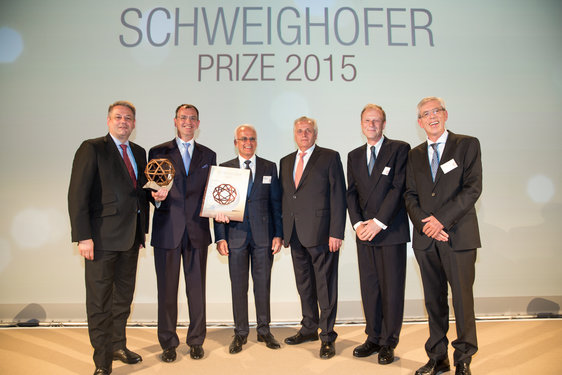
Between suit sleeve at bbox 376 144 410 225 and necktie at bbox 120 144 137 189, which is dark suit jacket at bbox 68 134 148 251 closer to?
necktie at bbox 120 144 137 189

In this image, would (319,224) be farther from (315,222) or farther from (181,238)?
(181,238)

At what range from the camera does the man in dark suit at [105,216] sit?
2.41 m

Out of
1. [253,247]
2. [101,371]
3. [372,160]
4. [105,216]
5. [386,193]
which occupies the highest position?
[372,160]

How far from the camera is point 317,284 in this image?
2.91m

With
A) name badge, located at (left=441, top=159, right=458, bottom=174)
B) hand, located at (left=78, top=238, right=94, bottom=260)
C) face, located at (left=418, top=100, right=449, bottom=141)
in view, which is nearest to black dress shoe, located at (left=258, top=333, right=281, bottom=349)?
hand, located at (left=78, top=238, right=94, bottom=260)

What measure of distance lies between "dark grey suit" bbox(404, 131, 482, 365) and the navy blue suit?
5.42 ft

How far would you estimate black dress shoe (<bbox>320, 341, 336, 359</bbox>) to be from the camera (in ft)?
9.15

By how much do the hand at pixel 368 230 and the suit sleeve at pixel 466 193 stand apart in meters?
0.45

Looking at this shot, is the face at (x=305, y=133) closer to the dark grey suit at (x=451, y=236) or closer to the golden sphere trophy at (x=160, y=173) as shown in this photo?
the dark grey suit at (x=451, y=236)

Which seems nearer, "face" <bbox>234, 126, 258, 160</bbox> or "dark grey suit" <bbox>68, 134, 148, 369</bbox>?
"dark grey suit" <bbox>68, 134, 148, 369</bbox>

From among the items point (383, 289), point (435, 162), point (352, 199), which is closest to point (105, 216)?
point (352, 199)

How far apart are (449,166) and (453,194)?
0.19 meters

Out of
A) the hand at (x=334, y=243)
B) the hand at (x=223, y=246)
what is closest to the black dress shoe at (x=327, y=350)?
the hand at (x=334, y=243)

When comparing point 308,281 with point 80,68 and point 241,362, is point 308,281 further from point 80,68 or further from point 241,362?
point 80,68
